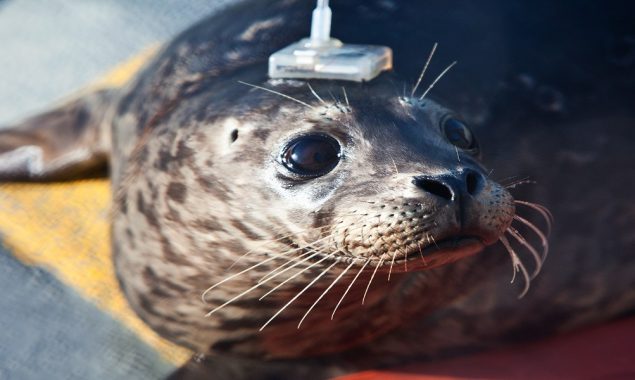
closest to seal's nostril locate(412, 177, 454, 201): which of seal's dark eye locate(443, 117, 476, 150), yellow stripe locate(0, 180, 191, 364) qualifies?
seal's dark eye locate(443, 117, 476, 150)

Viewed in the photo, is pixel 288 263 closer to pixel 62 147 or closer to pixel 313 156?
pixel 313 156

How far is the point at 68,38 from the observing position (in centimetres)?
439

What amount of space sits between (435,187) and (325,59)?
1.50 ft

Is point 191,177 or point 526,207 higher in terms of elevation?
point 526,207

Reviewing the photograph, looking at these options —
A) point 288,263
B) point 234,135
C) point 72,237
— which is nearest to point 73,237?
point 72,237

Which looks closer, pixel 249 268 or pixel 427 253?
pixel 427 253

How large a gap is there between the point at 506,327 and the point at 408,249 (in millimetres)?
859

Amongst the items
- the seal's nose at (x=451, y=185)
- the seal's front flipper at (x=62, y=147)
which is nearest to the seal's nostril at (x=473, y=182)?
the seal's nose at (x=451, y=185)

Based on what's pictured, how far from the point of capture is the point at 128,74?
4.06 m

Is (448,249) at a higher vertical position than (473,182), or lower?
lower

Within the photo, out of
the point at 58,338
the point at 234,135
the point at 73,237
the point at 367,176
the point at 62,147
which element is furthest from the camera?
the point at 62,147

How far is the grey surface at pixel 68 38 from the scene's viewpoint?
417 centimetres

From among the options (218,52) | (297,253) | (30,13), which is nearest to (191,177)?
(297,253)

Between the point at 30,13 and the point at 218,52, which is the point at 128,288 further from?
the point at 30,13
